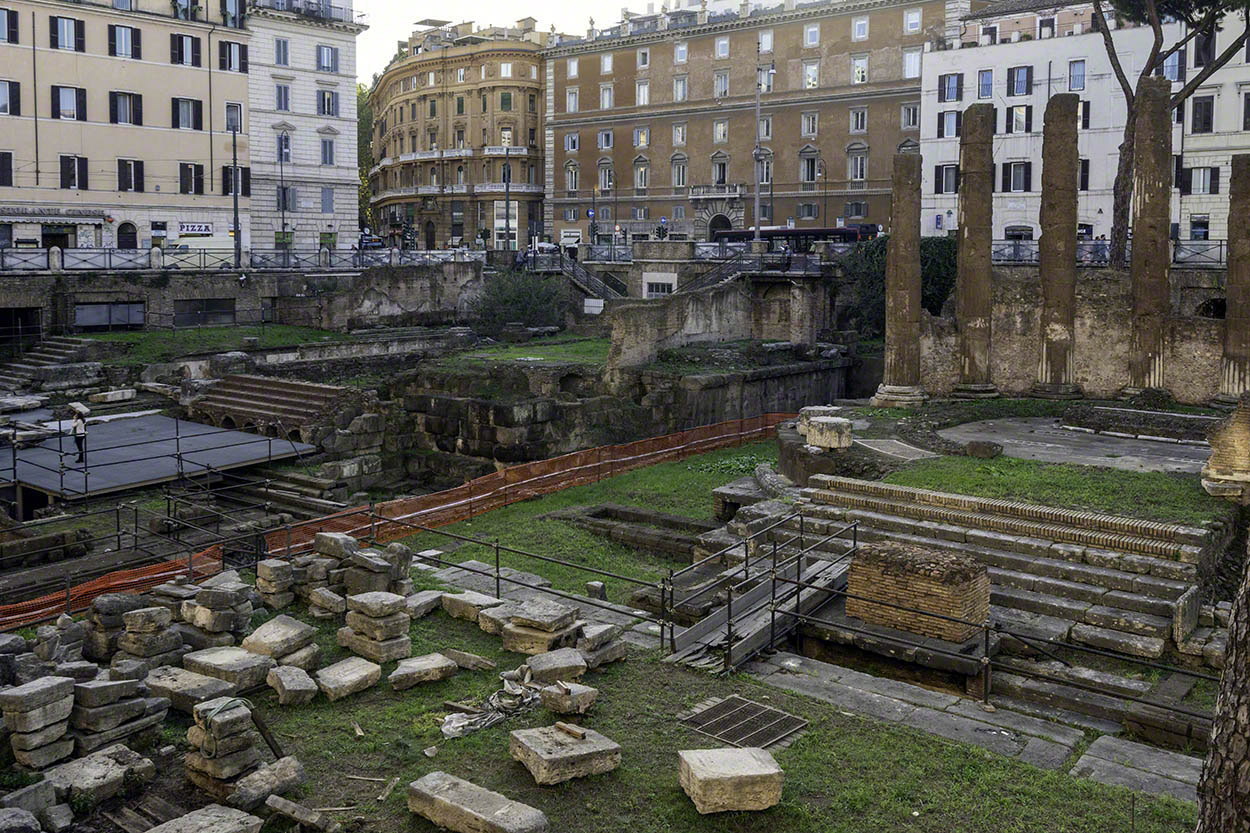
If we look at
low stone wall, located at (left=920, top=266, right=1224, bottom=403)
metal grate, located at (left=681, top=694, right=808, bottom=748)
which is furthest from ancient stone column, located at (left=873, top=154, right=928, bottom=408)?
metal grate, located at (left=681, top=694, right=808, bottom=748)

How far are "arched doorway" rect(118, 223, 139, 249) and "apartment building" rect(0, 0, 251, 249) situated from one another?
0.04m

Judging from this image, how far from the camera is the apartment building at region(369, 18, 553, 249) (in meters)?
71.7

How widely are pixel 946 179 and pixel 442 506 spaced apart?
37.0m

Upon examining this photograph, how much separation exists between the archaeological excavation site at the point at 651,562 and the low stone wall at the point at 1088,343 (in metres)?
0.07

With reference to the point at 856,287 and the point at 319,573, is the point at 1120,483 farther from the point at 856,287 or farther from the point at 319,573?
the point at 856,287

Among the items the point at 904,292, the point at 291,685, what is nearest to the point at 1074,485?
the point at 904,292

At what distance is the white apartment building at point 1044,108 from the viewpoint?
4444 centimetres

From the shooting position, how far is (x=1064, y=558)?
597 inches

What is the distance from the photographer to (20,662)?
1073 cm

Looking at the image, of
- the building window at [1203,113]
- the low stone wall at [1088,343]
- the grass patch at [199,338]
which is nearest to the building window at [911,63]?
the building window at [1203,113]

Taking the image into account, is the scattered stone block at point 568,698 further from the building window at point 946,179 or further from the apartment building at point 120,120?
the building window at point 946,179

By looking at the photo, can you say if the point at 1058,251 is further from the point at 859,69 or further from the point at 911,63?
the point at 859,69

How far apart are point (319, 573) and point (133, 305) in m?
23.6

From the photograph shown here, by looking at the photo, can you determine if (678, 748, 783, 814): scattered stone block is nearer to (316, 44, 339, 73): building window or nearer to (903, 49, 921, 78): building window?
(316, 44, 339, 73): building window
